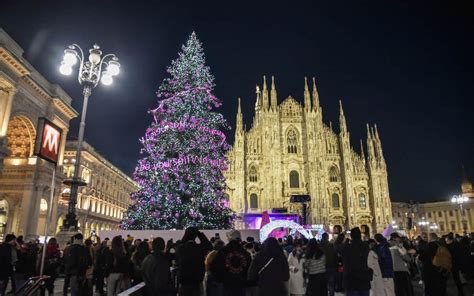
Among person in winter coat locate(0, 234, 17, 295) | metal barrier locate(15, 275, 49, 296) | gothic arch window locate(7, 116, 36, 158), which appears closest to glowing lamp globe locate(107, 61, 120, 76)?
person in winter coat locate(0, 234, 17, 295)

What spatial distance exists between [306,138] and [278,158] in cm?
565

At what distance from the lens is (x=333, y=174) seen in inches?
1810

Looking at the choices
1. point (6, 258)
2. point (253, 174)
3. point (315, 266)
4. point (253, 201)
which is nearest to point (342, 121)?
point (253, 174)

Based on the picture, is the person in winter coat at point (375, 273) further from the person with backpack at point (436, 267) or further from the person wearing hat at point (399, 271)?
the person with backpack at point (436, 267)

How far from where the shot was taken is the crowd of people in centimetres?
458

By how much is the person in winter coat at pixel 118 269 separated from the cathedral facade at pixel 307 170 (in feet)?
115

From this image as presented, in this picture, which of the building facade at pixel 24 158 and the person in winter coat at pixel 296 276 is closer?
the person in winter coat at pixel 296 276

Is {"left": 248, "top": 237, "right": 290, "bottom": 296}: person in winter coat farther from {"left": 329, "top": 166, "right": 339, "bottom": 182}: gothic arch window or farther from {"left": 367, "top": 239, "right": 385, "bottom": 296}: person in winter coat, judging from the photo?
{"left": 329, "top": 166, "right": 339, "bottom": 182}: gothic arch window

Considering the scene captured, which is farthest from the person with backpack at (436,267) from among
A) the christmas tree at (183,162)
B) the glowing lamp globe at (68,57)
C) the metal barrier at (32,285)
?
the glowing lamp globe at (68,57)

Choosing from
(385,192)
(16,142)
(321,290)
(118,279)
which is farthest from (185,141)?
(385,192)

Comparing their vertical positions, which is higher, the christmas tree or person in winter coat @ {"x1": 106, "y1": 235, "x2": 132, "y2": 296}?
the christmas tree

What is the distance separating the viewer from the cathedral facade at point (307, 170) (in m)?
42.8

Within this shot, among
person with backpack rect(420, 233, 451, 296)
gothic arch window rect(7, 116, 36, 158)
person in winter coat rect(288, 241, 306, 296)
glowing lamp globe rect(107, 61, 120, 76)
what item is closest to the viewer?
person in winter coat rect(288, 241, 306, 296)

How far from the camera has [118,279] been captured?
712 cm
